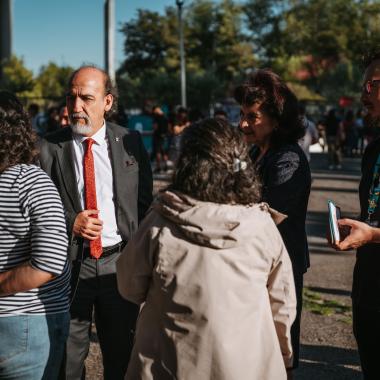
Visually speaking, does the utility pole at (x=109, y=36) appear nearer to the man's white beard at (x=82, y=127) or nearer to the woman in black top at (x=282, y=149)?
the man's white beard at (x=82, y=127)

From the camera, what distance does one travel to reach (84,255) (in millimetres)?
3164

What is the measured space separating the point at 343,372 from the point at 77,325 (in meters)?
2.18

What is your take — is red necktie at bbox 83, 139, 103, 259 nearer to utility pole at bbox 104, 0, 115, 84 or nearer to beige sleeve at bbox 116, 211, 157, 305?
beige sleeve at bbox 116, 211, 157, 305

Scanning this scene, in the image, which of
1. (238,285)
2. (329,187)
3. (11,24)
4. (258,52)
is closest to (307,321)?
(238,285)

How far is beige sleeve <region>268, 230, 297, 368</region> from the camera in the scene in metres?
2.31

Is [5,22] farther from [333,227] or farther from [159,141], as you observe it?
[333,227]

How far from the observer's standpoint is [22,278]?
222 cm

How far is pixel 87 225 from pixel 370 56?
63.0 inches

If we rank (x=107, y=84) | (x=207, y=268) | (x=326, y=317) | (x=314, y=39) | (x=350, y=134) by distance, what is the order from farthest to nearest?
(x=314, y=39) < (x=350, y=134) < (x=326, y=317) < (x=107, y=84) < (x=207, y=268)

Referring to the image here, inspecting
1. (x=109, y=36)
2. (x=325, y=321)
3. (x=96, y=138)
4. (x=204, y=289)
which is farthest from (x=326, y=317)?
(x=109, y=36)

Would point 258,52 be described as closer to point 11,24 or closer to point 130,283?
point 11,24

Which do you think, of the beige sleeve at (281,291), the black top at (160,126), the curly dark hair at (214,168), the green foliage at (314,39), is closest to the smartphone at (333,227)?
the beige sleeve at (281,291)

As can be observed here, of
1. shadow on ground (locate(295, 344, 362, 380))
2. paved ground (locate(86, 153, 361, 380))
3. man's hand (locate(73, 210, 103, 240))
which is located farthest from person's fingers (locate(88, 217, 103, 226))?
shadow on ground (locate(295, 344, 362, 380))

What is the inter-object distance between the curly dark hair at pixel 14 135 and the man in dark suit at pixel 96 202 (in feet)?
2.53
